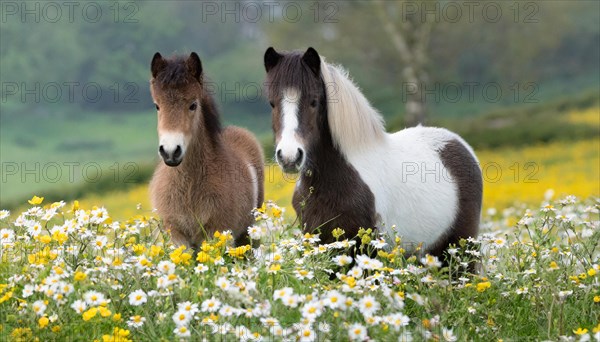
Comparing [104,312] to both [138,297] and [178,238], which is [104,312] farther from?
[178,238]

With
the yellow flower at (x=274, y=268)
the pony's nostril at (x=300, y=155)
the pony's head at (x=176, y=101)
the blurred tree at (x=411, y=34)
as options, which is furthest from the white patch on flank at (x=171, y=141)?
the blurred tree at (x=411, y=34)

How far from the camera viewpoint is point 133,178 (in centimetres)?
1988

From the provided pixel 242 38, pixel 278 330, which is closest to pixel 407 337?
pixel 278 330

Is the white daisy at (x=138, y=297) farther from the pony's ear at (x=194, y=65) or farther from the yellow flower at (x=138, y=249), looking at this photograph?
the pony's ear at (x=194, y=65)

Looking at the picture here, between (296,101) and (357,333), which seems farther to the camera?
(296,101)

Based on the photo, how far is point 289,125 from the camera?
5359 millimetres

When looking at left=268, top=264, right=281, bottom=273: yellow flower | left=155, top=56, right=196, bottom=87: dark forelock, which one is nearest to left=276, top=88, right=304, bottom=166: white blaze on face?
left=268, top=264, right=281, bottom=273: yellow flower

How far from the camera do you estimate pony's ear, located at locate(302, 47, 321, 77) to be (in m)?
5.52

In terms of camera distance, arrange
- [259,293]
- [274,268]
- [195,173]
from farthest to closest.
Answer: [195,173], [274,268], [259,293]

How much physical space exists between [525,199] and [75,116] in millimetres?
13605

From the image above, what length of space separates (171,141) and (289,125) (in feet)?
3.12

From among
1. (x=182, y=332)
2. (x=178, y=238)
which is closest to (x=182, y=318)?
(x=182, y=332)

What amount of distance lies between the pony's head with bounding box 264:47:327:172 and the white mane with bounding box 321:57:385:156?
0.07 metres

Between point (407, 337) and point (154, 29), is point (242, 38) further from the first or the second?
point (407, 337)
